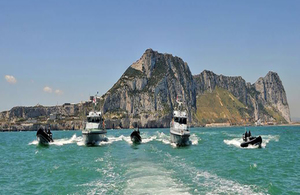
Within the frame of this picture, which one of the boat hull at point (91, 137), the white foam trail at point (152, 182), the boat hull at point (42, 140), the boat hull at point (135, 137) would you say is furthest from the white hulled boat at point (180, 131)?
the boat hull at point (42, 140)

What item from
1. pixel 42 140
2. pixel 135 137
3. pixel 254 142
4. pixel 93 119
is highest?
pixel 93 119

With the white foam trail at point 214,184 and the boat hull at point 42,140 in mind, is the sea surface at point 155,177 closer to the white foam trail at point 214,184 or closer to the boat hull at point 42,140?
the white foam trail at point 214,184

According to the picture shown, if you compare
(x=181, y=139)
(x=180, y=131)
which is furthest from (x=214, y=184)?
(x=180, y=131)

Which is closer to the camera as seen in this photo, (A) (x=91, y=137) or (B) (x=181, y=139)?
(B) (x=181, y=139)

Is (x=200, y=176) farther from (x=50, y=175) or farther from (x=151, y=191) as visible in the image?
(x=50, y=175)

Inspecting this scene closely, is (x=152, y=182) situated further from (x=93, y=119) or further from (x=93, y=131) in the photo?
(x=93, y=119)

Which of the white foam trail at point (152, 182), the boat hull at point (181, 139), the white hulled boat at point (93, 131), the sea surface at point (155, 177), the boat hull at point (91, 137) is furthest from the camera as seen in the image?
the white hulled boat at point (93, 131)

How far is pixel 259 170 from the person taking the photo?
2902cm

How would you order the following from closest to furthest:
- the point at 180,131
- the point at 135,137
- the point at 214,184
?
the point at 214,184
the point at 180,131
the point at 135,137

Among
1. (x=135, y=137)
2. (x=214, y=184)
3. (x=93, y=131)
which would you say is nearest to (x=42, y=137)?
(x=93, y=131)

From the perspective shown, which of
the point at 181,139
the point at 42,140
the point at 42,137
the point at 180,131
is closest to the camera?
the point at 181,139

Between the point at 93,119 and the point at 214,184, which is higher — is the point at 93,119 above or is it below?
above

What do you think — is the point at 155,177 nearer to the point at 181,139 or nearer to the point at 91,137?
the point at 181,139

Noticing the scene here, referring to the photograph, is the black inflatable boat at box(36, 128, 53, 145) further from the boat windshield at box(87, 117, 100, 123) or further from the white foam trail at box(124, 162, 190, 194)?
the white foam trail at box(124, 162, 190, 194)
